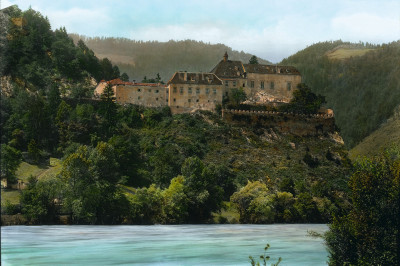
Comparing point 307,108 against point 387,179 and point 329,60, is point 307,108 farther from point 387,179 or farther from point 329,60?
point 329,60

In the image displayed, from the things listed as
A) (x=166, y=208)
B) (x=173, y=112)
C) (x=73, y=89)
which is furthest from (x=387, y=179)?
(x=73, y=89)

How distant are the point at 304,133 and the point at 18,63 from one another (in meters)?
44.7

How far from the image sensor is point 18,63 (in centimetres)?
10619

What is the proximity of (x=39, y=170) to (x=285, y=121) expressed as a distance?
120 ft

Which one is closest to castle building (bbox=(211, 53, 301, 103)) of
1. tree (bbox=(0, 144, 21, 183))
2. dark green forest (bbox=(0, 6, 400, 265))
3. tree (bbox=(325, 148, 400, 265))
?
dark green forest (bbox=(0, 6, 400, 265))

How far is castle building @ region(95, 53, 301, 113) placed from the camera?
97938 mm

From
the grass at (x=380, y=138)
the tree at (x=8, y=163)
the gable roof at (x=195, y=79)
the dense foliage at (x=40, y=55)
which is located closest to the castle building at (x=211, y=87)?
the gable roof at (x=195, y=79)

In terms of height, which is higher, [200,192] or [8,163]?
[8,163]

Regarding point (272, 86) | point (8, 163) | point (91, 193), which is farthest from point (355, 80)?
point (91, 193)

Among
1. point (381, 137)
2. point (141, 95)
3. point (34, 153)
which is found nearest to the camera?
point (34, 153)

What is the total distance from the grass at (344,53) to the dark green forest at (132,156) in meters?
91.4

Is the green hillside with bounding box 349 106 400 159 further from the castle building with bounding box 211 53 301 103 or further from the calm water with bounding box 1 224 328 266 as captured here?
the calm water with bounding box 1 224 328 266

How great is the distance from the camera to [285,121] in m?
99.4

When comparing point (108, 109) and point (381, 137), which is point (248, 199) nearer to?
point (108, 109)
